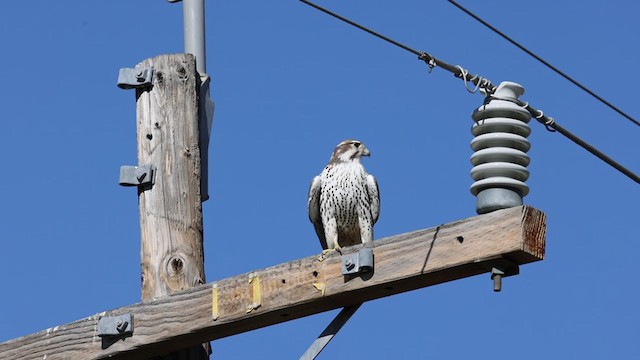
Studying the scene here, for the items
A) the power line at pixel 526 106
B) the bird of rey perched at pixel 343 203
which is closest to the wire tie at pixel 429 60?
the power line at pixel 526 106

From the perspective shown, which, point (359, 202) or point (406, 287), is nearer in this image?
point (406, 287)

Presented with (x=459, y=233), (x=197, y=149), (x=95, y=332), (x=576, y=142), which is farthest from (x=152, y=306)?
(x=576, y=142)

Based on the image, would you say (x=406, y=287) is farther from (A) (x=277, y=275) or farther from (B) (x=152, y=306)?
(B) (x=152, y=306)

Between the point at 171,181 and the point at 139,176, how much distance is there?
16 cm

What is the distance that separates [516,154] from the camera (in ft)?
22.0

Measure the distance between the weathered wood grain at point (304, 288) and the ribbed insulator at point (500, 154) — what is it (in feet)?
0.32

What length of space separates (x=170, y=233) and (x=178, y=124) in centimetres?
55

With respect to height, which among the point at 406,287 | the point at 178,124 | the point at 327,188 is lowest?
the point at 406,287

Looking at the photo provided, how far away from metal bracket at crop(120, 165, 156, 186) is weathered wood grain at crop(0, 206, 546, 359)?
0.68m

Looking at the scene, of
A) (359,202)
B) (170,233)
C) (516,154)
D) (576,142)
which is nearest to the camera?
(516,154)

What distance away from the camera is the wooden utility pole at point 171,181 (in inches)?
304

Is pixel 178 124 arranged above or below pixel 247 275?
above

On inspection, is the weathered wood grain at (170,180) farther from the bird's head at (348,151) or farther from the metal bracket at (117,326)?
the bird's head at (348,151)

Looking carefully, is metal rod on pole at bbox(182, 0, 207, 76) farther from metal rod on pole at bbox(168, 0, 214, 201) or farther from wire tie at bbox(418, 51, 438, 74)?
wire tie at bbox(418, 51, 438, 74)
